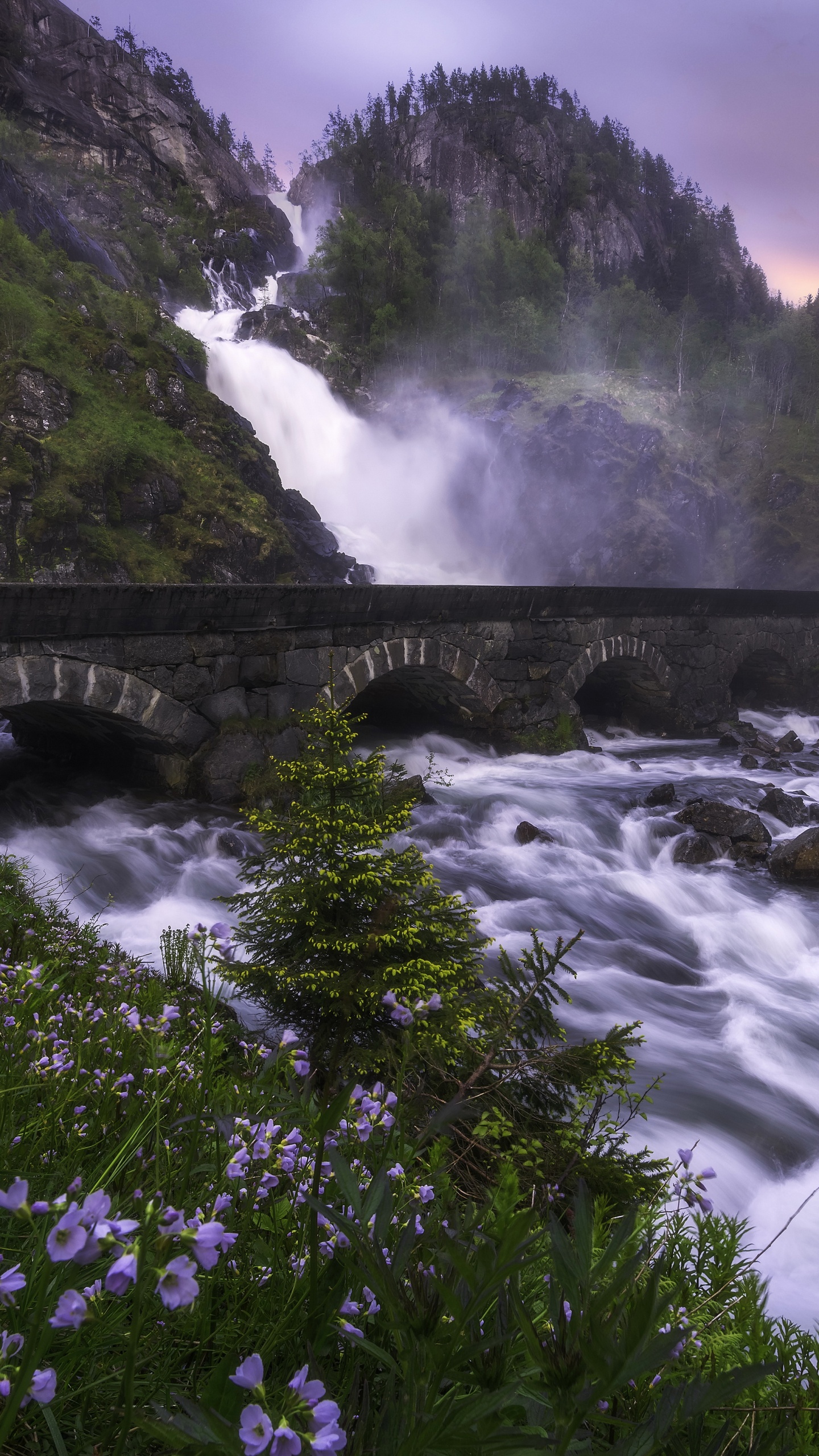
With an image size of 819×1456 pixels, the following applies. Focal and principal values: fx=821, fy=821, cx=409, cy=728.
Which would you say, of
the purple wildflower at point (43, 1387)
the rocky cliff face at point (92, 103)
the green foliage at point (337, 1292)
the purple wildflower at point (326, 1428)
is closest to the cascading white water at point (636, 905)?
the green foliage at point (337, 1292)

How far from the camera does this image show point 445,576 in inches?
1141

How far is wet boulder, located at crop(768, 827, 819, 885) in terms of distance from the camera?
8555 mm

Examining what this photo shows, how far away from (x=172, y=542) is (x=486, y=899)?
1416cm

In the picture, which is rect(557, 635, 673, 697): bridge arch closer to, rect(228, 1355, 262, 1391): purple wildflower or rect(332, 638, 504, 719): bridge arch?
rect(332, 638, 504, 719): bridge arch

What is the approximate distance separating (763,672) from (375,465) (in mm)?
19657

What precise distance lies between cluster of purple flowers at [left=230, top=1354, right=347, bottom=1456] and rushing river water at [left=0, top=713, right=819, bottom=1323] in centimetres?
327

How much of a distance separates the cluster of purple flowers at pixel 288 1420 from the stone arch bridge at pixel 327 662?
3670 millimetres

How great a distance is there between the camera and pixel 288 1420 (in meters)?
0.70

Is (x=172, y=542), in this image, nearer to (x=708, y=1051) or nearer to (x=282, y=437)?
(x=282, y=437)

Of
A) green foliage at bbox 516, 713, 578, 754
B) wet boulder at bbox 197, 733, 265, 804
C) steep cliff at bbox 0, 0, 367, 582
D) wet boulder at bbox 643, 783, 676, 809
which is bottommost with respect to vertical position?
wet boulder at bbox 197, 733, 265, 804

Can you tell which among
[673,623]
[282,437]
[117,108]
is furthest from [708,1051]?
[117,108]

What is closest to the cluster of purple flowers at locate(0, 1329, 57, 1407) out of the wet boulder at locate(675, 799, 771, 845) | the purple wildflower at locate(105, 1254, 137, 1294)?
the purple wildflower at locate(105, 1254, 137, 1294)

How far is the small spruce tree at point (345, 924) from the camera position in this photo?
3.49 metres

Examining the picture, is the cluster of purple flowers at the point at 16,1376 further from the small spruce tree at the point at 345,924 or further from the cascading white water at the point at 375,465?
the cascading white water at the point at 375,465
